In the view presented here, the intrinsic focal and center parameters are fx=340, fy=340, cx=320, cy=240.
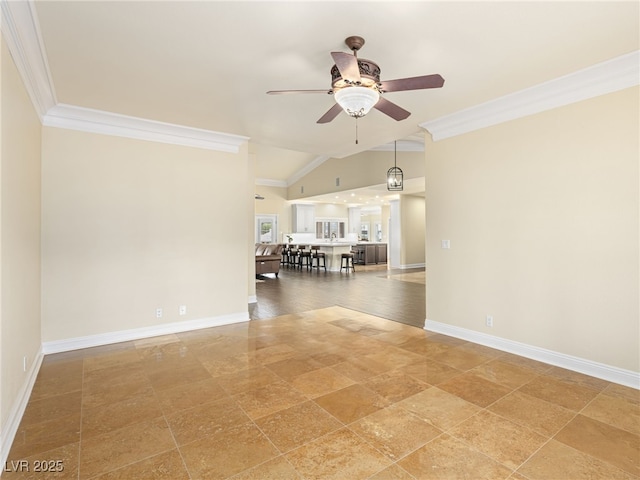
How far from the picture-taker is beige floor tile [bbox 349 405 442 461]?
2051 mm

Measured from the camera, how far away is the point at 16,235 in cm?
249

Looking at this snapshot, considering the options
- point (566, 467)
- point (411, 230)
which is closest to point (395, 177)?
point (411, 230)

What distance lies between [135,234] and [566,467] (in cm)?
450

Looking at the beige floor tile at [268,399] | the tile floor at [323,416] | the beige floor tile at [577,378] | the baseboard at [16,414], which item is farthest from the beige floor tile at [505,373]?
the baseboard at [16,414]

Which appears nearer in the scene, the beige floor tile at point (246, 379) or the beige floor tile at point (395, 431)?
the beige floor tile at point (395, 431)

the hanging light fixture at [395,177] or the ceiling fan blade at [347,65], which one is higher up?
the hanging light fixture at [395,177]

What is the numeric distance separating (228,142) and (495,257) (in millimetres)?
3757

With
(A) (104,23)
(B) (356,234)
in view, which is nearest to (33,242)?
(A) (104,23)

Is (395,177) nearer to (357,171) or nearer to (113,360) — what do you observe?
(357,171)

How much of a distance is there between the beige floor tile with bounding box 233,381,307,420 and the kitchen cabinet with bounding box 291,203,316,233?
11.3 metres

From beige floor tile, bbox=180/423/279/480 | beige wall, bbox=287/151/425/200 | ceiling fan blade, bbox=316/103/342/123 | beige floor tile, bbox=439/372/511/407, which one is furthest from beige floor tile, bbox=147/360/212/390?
beige wall, bbox=287/151/425/200

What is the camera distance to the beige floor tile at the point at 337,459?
5.99 ft

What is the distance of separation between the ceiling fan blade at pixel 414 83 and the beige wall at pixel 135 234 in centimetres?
303

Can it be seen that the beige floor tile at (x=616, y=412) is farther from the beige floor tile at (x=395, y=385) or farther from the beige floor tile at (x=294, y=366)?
the beige floor tile at (x=294, y=366)
